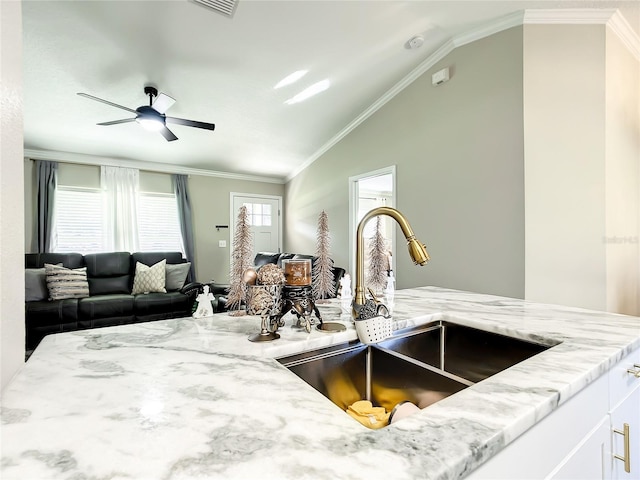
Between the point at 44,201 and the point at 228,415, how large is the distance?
16.6 feet

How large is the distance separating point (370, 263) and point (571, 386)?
868mm

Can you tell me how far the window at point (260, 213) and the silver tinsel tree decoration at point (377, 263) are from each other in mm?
4347

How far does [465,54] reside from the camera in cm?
272

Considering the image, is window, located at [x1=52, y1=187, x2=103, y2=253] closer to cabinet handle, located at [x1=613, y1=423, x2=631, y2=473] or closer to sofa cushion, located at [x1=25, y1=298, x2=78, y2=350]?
sofa cushion, located at [x1=25, y1=298, x2=78, y2=350]

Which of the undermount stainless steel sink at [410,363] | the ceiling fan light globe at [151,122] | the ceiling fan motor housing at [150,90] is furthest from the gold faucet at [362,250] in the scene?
the ceiling fan motor housing at [150,90]

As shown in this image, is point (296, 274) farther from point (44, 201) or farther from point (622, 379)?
point (44, 201)

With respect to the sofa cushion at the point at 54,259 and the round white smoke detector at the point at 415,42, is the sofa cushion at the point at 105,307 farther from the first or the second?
the round white smoke detector at the point at 415,42

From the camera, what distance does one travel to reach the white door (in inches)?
217

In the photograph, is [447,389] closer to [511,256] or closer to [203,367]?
[203,367]

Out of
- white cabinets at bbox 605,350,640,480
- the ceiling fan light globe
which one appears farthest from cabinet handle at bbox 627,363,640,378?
the ceiling fan light globe

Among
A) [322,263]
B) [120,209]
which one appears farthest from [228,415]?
[120,209]

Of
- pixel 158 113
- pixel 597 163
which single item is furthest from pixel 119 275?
pixel 597 163

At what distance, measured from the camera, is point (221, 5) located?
204 cm

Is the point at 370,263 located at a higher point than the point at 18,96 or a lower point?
lower
